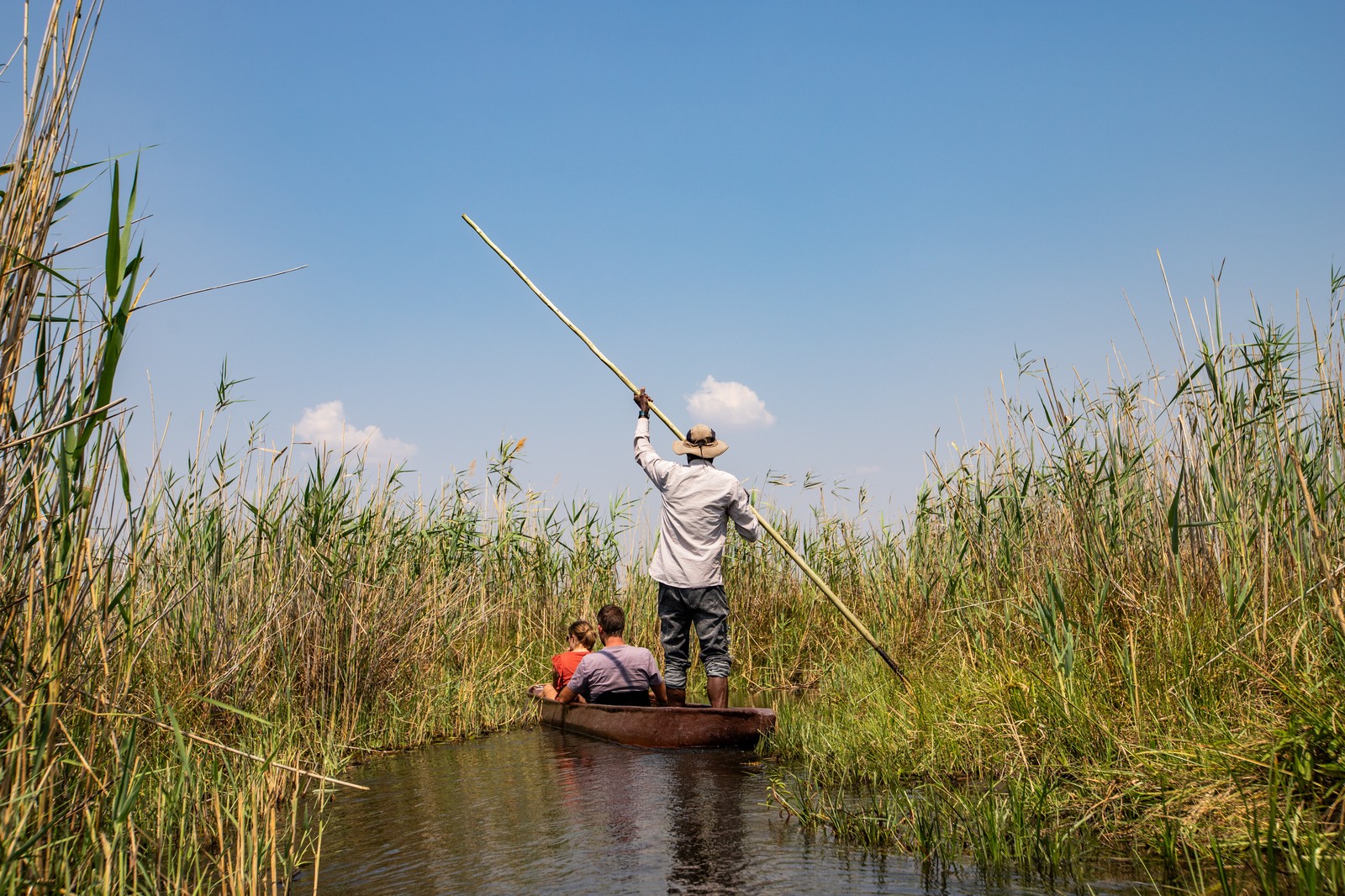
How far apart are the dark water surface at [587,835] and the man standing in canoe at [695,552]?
1104 mm

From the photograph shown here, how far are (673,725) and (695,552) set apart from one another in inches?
56.5

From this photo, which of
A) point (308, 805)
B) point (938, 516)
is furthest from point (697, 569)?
point (308, 805)

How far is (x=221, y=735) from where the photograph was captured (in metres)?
5.38

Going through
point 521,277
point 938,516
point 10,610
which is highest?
point 521,277

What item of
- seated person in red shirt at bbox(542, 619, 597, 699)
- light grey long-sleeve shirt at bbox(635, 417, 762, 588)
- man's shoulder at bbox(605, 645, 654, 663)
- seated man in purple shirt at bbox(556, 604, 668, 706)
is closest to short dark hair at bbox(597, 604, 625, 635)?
seated man in purple shirt at bbox(556, 604, 668, 706)

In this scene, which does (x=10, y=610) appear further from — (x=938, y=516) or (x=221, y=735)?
(x=938, y=516)

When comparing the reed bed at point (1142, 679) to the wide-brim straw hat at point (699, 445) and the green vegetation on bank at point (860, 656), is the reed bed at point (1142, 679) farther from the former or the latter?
the wide-brim straw hat at point (699, 445)

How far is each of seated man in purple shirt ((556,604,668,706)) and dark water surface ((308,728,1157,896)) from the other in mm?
1095

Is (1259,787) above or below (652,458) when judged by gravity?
below

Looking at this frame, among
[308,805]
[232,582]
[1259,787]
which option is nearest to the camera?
[1259,787]

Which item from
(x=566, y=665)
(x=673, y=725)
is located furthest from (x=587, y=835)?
(x=566, y=665)

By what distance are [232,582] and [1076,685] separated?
15.8ft

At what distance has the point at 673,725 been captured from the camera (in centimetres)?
670

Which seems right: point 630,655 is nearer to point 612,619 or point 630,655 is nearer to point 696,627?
point 612,619
